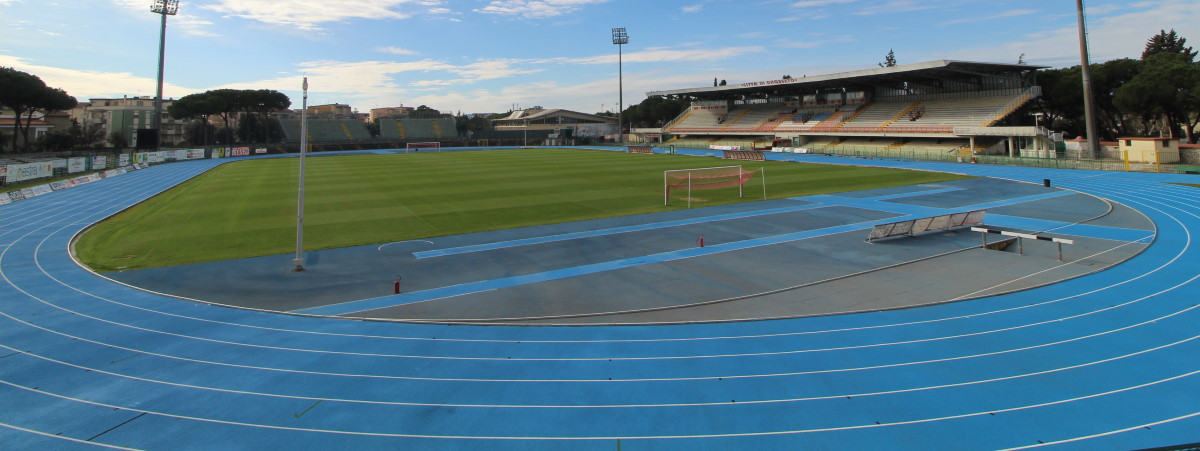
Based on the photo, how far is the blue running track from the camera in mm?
7605

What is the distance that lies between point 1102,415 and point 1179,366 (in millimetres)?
3037

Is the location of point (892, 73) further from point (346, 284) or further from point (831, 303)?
point (346, 284)

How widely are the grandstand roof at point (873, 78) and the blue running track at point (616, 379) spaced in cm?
5182

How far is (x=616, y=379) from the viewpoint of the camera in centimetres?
928

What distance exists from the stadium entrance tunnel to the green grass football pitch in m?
2.14

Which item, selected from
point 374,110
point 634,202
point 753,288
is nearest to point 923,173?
point 634,202

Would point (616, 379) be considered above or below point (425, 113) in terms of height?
below

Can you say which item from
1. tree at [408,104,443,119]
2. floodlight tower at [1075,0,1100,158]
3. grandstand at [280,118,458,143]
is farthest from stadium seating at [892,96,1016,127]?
tree at [408,104,443,119]

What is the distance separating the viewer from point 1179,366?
9344mm

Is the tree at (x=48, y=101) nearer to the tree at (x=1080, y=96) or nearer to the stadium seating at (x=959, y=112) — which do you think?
the stadium seating at (x=959, y=112)

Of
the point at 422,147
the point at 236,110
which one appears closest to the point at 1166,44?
the point at 422,147

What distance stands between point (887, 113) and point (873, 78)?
17.4 ft

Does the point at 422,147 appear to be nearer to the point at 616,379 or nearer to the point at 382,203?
the point at 382,203

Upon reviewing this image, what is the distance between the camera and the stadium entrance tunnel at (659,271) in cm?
1324
